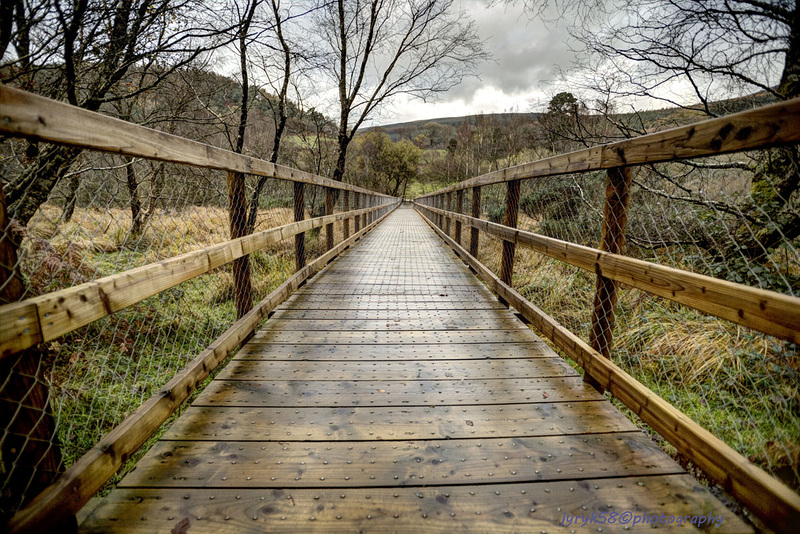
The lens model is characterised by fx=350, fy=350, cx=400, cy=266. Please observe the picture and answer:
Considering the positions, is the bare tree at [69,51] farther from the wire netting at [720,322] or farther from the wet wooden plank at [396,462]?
the wire netting at [720,322]

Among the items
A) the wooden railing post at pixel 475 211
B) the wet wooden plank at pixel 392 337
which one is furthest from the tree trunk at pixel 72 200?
the wooden railing post at pixel 475 211

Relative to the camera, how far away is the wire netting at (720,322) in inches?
77.1

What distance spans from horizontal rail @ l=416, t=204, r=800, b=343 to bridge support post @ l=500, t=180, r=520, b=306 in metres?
1.15

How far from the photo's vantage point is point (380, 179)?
111 ft

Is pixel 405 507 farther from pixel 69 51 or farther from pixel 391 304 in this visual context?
pixel 69 51

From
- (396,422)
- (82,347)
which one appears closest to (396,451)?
(396,422)

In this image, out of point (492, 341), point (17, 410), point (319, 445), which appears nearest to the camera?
point (17, 410)

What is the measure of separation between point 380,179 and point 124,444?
3378cm

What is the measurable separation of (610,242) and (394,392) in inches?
56.9

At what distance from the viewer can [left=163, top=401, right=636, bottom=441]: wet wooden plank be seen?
159 cm

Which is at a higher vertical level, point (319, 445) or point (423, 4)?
point (423, 4)

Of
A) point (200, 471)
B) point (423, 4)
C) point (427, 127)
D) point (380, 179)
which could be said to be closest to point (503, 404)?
point (200, 471)

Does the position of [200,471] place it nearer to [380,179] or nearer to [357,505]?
[357,505]

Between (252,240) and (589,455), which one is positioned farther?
(252,240)
